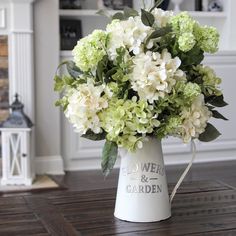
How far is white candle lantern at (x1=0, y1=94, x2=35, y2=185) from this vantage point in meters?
3.47

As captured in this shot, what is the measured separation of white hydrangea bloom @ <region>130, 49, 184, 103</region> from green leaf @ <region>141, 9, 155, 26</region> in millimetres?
92

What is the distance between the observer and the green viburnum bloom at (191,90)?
1153 mm

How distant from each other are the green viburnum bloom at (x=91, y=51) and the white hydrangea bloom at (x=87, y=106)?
0.05 m

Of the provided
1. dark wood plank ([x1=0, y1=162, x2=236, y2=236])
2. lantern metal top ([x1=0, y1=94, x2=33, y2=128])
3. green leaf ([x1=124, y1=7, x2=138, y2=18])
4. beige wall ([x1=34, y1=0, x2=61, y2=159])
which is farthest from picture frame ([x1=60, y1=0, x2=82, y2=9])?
green leaf ([x1=124, y1=7, x2=138, y2=18])

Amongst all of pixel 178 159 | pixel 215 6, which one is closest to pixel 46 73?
pixel 178 159

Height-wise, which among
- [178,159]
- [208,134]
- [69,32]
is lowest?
[178,159]

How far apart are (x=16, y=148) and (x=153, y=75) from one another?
2509mm

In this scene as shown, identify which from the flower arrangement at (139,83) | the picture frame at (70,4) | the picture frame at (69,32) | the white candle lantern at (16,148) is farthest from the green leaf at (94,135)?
the picture frame at (70,4)

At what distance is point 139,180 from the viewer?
1220 mm

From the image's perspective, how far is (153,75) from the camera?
1133mm

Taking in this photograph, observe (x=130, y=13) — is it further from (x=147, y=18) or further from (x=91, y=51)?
(x=91, y=51)

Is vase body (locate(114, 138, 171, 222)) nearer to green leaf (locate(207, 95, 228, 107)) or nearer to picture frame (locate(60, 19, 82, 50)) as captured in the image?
green leaf (locate(207, 95, 228, 107))

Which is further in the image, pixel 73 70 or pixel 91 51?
pixel 73 70

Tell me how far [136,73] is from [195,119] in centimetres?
19
